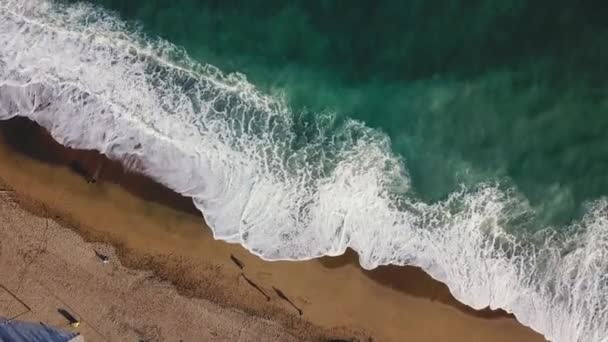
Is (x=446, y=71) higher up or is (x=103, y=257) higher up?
(x=446, y=71)

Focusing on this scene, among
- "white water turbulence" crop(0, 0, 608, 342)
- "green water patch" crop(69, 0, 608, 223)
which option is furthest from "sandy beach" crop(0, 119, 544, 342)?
"green water patch" crop(69, 0, 608, 223)

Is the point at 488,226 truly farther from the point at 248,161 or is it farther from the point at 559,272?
the point at 248,161

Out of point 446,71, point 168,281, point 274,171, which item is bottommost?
point 168,281

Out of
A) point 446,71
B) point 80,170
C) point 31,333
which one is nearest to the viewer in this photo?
point 31,333

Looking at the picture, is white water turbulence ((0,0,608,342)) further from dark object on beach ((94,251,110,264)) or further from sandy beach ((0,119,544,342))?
dark object on beach ((94,251,110,264))

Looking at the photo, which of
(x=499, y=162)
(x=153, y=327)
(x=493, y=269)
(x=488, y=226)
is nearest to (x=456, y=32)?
(x=499, y=162)

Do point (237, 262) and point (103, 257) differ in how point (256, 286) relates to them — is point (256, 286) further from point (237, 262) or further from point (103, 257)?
point (103, 257)

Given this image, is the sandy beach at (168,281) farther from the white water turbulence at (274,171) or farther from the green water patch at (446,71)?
the green water patch at (446,71)

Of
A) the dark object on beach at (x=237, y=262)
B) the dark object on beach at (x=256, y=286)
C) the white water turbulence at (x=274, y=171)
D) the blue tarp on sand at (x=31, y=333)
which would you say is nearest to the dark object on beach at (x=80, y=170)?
the white water turbulence at (x=274, y=171)

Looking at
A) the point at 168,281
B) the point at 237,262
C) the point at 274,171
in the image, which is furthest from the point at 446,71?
the point at 168,281
